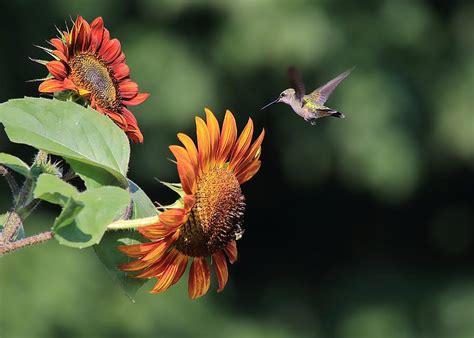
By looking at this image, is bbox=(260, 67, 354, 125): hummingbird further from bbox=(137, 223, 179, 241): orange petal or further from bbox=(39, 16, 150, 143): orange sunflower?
bbox=(137, 223, 179, 241): orange petal

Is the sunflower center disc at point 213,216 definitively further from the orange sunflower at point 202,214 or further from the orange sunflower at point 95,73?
the orange sunflower at point 95,73

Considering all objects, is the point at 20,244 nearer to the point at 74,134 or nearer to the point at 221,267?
the point at 74,134

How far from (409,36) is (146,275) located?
4.93 meters

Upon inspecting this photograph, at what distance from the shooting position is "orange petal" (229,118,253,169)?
43.9 inches

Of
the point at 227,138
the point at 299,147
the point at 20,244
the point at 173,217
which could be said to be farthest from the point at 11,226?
the point at 299,147

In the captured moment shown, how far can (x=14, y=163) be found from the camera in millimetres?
980

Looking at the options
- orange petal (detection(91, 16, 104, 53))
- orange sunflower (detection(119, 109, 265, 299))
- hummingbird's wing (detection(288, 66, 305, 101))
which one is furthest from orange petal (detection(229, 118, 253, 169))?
hummingbird's wing (detection(288, 66, 305, 101))

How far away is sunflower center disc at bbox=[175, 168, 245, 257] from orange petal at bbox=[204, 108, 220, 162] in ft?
0.07

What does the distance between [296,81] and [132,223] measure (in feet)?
2.41

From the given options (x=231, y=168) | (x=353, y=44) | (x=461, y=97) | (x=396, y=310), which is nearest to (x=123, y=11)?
(x=353, y=44)

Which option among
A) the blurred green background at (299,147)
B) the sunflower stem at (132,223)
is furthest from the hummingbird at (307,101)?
the blurred green background at (299,147)

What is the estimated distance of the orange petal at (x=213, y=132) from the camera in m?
1.04

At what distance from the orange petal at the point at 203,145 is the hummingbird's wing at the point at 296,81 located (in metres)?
0.52

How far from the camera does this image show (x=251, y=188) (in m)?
6.63
